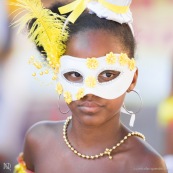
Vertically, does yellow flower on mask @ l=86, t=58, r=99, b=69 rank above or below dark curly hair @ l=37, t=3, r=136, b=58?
below

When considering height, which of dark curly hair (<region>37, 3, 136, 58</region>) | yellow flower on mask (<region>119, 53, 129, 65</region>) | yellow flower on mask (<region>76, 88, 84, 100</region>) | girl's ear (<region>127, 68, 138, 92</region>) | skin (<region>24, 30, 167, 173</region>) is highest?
dark curly hair (<region>37, 3, 136, 58</region>)

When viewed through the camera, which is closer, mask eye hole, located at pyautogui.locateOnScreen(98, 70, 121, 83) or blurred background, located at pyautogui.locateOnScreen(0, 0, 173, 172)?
mask eye hole, located at pyautogui.locateOnScreen(98, 70, 121, 83)

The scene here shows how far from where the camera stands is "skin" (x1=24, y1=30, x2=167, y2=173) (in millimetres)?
1155

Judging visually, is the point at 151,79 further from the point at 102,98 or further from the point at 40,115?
the point at 40,115

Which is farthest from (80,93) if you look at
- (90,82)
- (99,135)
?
(99,135)

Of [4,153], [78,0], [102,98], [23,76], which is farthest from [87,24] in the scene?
[4,153]

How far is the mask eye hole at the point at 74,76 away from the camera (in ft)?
3.87

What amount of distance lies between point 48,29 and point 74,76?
0.45 feet

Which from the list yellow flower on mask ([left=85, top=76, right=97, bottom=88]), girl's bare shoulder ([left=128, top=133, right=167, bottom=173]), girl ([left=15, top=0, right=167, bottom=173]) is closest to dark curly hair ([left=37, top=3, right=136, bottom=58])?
girl ([left=15, top=0, right=167, bottom=173])

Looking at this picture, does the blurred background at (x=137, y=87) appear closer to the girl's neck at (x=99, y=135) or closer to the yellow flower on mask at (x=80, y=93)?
the girl's neck at (x=99, y=135)

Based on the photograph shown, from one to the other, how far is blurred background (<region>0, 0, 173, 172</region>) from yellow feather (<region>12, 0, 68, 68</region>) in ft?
0.26

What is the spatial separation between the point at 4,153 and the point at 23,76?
24cm

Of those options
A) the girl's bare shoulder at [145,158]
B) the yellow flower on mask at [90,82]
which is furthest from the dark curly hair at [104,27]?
the girl's bare shoulder at [145,158]

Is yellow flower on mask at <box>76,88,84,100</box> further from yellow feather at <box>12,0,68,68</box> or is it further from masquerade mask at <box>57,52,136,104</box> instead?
yellow feather at <box>12,0,68,68</box>
